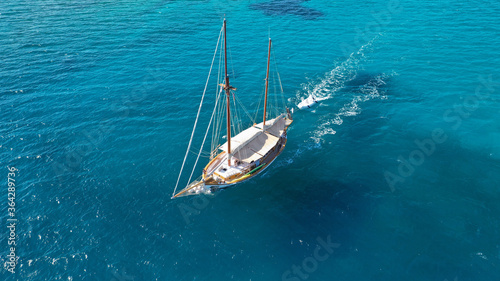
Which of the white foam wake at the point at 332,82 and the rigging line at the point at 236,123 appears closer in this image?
the rigging line at the point at 236,123

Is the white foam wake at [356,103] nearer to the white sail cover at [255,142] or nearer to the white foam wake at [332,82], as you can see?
the white foam wake at [332,82]

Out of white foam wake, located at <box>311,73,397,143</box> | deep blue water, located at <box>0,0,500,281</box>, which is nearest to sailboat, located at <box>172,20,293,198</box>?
deep blue water, located at <box>0,0,500,281</box>

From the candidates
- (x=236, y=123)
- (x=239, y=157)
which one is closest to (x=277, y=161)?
(x=239, y=157)

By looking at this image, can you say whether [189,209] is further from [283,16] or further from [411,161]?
[283,16]

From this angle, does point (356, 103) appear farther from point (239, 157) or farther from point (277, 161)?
point (239, 157)

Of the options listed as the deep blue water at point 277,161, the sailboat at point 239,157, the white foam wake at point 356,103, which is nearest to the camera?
the deep blue water at point 277,161

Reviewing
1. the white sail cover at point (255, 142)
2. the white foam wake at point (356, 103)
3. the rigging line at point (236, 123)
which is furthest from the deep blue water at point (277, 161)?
the rigging line at point (236, 123)

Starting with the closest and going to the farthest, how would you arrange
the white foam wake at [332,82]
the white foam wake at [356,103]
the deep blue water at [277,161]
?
the deep blue water at [277,161] < the white foam wake at [356,103] < the white foam wake at [332,82]
